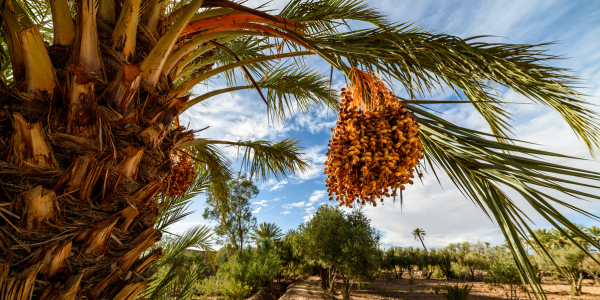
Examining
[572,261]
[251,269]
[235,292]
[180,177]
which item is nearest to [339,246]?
[251,269]

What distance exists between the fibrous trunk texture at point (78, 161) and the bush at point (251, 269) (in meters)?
12.8

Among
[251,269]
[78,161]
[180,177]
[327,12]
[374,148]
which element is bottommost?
[251,269]

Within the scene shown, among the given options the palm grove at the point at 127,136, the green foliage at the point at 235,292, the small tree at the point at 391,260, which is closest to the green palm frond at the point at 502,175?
the palm grove at the point at 127,136

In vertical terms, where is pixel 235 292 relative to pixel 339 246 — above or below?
below

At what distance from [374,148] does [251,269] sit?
541 inches

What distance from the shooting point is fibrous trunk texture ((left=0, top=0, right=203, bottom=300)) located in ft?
3.92

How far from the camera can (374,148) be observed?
5.17ft

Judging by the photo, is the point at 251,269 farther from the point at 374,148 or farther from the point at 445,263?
the point at 445,263

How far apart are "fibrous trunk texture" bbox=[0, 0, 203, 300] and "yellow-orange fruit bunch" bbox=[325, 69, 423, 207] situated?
1.15 metres

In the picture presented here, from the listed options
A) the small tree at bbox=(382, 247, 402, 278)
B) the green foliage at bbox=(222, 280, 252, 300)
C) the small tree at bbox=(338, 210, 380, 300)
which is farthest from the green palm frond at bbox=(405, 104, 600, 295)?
the small tree at bbox=(382, 247, 402, 278)

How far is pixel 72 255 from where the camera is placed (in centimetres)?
125

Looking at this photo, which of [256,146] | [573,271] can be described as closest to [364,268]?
[256,146]

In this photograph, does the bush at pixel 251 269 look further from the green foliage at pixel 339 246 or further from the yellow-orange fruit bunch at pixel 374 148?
the yellow-orange fruit bunch at pixel 374 148

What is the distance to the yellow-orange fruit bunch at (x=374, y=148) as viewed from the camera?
159 centimetres
